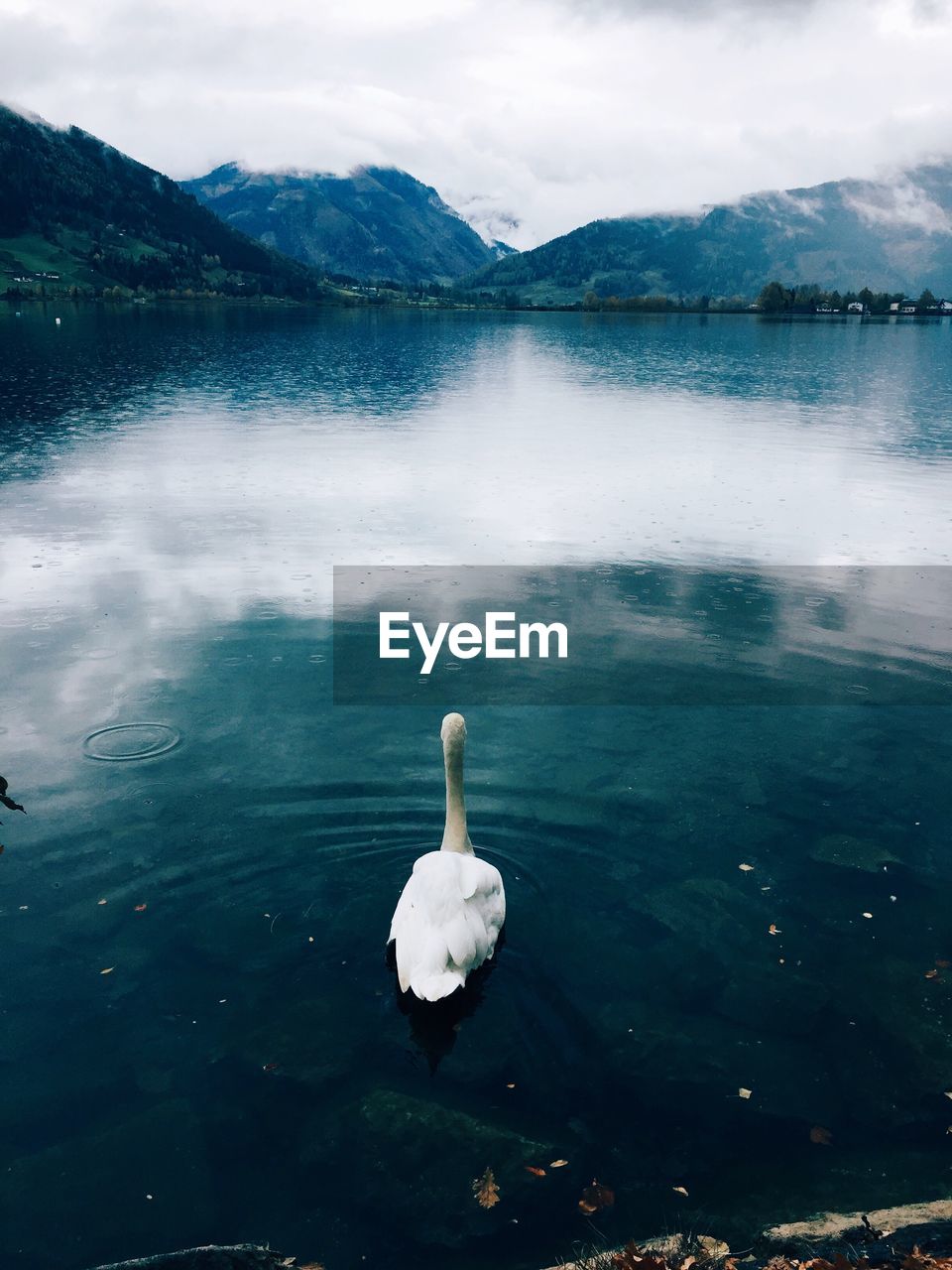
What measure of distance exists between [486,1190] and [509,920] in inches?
150

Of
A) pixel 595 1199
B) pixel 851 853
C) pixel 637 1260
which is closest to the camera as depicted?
pixel 637 1260

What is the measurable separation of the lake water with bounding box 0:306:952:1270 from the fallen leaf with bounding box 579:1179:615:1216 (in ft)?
0.27

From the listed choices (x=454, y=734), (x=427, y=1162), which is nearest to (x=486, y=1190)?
(x=427, y=1162)

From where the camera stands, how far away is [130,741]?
15812mm

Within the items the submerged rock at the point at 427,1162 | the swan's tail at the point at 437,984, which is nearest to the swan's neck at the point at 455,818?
the swan's tail at the point at 437,984

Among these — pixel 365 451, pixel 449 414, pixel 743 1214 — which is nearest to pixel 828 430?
pixel 449 414

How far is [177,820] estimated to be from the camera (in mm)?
13617

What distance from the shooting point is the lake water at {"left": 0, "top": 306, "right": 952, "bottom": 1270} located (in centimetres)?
829

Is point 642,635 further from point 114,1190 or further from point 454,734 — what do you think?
point 114,1190

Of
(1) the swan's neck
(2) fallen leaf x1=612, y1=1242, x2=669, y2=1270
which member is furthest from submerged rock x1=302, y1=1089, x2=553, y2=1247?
(1) the swan's neck

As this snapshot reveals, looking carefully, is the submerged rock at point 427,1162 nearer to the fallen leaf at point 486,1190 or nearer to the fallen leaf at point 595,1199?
the fallen leaf at point 486,1190

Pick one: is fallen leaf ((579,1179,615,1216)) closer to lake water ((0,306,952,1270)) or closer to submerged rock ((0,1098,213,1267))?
lake water ((0,306,952,1270))

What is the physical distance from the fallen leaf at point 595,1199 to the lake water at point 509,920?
0.08 meters

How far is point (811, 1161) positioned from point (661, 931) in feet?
11.1
